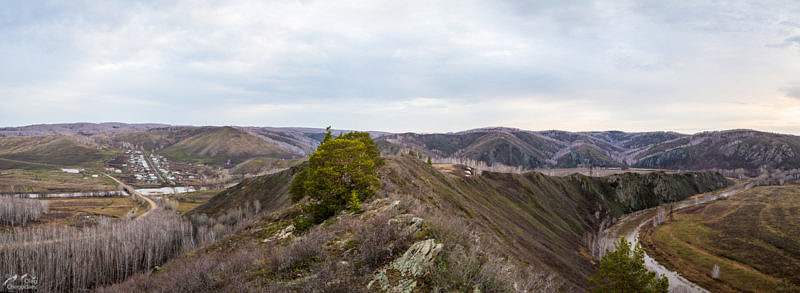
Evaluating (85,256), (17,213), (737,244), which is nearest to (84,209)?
(17,213)

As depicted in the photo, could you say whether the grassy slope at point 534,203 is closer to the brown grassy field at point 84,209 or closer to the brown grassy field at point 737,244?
the brown grassy field at point 737,244

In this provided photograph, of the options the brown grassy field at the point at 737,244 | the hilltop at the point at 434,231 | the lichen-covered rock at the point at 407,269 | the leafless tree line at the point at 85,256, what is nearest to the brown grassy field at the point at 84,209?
the leafless tree line at the point at 85,256

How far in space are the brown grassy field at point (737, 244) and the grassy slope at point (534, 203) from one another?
26.8 meters

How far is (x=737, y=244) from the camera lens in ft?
367

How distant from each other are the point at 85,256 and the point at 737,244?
188333 millimetres

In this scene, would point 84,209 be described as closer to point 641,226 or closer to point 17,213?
point 17,213

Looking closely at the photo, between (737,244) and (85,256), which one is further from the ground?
(85,256)

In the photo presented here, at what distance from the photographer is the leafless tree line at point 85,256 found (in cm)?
5478

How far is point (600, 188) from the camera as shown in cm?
18412

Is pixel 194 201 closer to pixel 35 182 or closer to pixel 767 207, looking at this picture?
pixel 35 182

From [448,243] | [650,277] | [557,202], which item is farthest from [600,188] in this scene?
[448,243]

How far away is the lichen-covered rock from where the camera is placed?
12.0 m

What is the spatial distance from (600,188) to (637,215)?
861 inches

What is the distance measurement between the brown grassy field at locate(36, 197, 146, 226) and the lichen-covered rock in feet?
436
